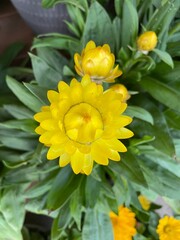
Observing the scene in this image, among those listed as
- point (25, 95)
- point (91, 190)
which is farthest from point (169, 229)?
point (25, 95)

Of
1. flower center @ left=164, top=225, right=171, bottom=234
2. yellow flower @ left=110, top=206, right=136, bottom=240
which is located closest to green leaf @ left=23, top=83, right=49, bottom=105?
yellow flower @ left=110, top=206, right=136, bottom=240

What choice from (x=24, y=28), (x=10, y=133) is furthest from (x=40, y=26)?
(x=10, y=133)

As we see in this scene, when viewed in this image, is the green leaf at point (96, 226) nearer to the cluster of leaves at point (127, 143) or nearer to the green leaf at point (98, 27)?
the cluster of leaves at point (127, 143)

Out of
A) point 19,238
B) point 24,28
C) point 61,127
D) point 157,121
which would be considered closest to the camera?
point 61,127

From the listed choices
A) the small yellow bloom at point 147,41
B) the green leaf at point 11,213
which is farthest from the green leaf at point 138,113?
the green leaf at point 11,213

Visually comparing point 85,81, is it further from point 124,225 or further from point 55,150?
point 124,225

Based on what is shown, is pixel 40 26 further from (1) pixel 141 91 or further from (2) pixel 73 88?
(2) pixel 73 88
